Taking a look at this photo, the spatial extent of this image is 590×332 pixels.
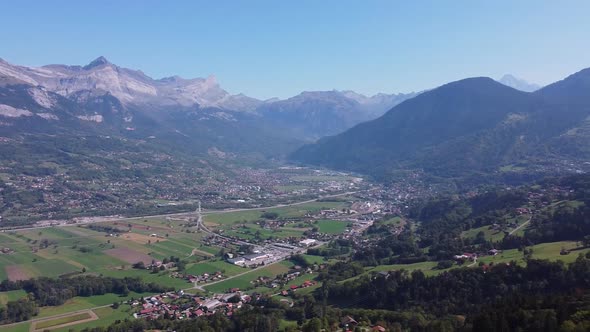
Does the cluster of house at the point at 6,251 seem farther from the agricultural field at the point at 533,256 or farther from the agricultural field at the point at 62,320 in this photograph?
the agricultural field at the point at 533,256

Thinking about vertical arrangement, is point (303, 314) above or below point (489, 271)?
below

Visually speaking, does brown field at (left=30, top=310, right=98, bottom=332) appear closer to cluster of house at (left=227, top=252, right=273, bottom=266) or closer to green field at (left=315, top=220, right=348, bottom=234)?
cluster of house at (left=227, top=252, right=273, bottom=266)

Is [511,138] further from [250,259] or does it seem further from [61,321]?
[61,321]

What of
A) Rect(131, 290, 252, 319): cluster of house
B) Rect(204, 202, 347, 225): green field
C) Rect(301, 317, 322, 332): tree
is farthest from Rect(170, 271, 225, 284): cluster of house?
Rect(204, 202, 347, 225): green field

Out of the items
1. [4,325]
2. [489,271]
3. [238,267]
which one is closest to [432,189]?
[238,267]

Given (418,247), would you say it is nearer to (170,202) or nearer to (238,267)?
(238,267)

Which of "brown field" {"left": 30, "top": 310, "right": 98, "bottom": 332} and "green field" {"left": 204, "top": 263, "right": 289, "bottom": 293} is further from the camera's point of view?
"green field" {"left": 204, "top": 263, "right": 289, "bottom": 293}
